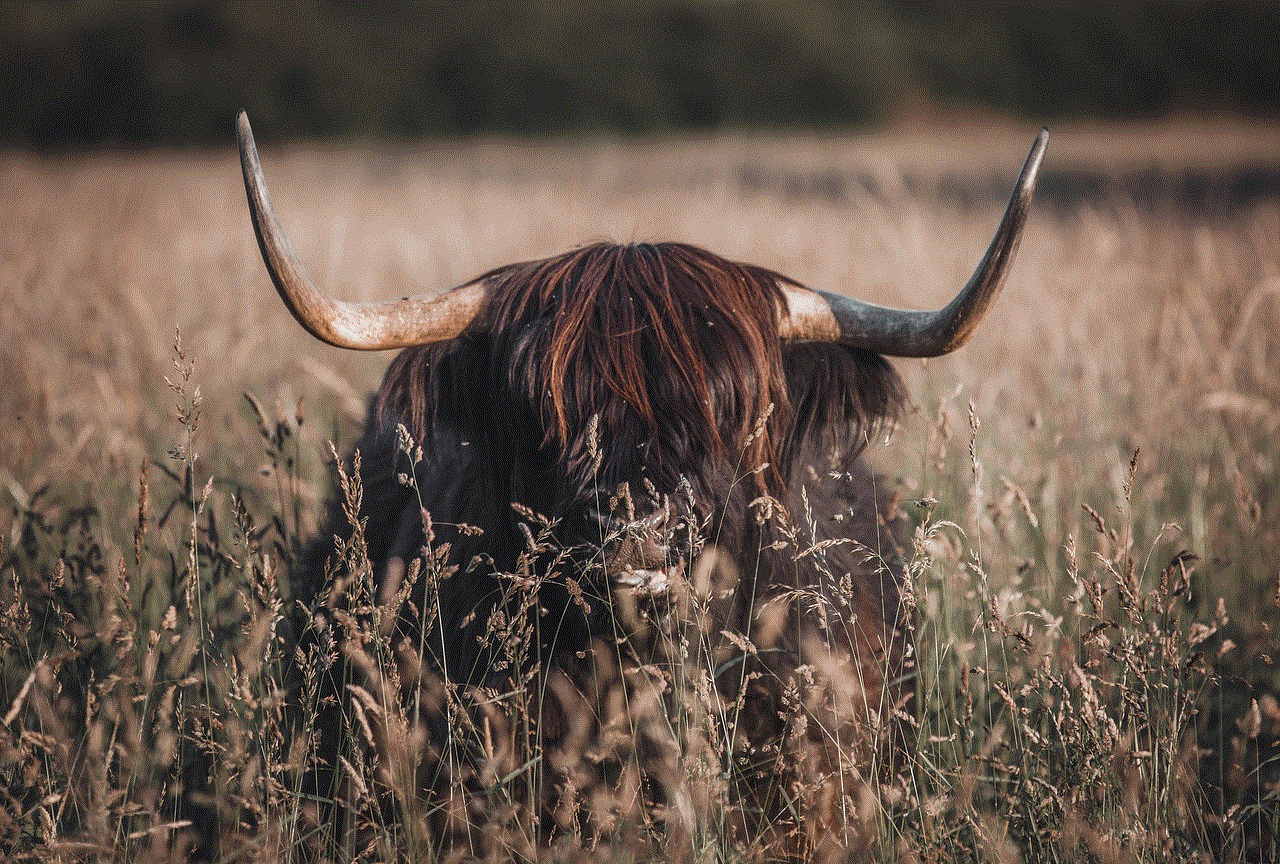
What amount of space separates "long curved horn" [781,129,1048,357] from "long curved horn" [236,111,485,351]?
0.96 meters

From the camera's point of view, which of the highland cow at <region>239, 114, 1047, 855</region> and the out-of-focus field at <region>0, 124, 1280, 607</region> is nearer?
the highland cow at <region>239, 114, 1047, 855</region>

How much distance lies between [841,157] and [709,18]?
32.8 meters

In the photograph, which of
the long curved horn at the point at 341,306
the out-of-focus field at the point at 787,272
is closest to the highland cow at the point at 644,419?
the long curved horn at the point at 341,306

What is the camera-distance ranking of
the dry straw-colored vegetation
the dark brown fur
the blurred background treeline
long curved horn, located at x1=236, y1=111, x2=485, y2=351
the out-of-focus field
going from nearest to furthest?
the dry straw-colored vegetation < long curved horn, located at x1=236, y1=111, x2=485, y2=351 < the dark brown fur < the out-of-focus field < the blurred background treeline

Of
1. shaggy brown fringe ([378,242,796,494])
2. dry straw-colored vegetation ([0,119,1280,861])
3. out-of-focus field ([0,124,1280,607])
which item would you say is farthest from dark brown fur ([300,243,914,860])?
out-of-focus field ([0,124,1280,607])

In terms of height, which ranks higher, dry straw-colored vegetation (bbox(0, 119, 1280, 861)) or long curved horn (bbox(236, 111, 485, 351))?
long curved horn (bbox(236, 111, 485, 351))

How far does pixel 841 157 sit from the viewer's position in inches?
890

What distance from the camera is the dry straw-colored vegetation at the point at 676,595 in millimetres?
2217

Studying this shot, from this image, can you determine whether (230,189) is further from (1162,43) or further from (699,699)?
(1162,43)

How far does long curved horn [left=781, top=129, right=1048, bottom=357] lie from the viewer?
2.39 metres

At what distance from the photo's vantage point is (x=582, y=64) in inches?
1879

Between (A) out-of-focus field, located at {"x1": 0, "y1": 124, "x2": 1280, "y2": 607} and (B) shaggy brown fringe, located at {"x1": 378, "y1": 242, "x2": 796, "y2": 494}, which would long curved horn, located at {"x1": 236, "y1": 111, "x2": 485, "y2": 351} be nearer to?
(B) shaggy brown fringe, located at {"x1": 378, "y1": 242, "x2": 796, "y2": 494}

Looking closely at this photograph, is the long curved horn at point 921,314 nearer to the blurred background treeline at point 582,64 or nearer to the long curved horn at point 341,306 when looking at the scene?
the long curved horn at point 341,306

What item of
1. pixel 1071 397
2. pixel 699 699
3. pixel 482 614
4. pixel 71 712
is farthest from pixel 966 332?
pixel 1071 397
